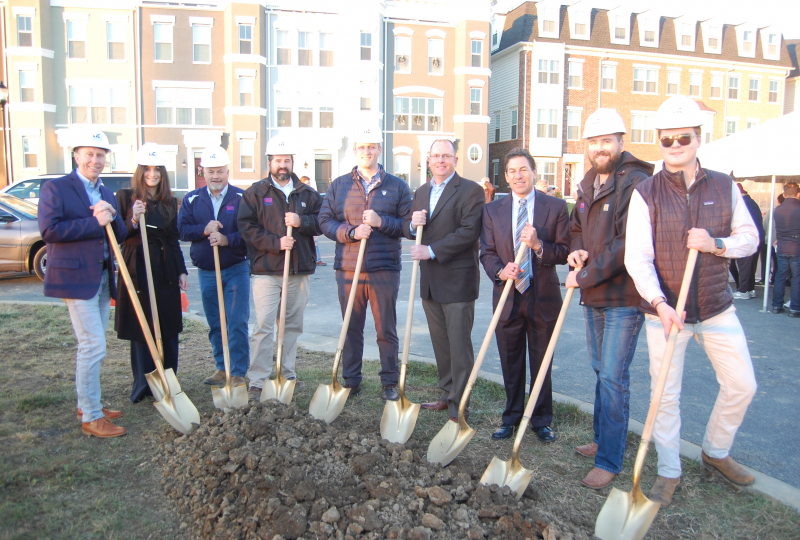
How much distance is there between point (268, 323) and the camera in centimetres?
530

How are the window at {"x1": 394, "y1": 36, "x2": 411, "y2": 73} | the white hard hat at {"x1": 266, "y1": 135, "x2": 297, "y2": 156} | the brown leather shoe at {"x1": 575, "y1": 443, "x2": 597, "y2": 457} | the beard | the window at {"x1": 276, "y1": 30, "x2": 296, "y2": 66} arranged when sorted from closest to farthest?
the beard → the brown leather shoe at {"x1": 575, "y1": 443, "x2": 597, "y2": 457} → the white hard hat at {"x1": 266, "y1": 135, "x2": 297, "y2": 156} → the window at {"x1": 276, "y1": 30, "x2": 296, "y2": 66} → the window at {"x1": 394, "y1": 36, "x2": 411, "y2": 73}

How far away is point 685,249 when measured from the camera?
3.37 meters

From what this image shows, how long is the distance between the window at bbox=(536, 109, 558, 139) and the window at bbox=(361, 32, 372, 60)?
34.9 feet

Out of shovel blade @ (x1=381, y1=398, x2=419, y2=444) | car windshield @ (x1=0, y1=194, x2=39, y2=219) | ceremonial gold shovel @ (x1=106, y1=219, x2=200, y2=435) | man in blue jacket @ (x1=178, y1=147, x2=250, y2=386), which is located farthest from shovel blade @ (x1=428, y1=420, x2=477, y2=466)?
car windshield @ (x1=0, y1=194, x2=39, y2=219)

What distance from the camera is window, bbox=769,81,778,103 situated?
39219mm

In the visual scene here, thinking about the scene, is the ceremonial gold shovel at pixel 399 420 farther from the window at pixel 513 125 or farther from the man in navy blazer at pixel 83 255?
the window at pixel 513 125

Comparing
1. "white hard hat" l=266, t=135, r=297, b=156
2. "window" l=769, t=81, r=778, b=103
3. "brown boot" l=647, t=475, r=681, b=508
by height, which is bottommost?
"brown boot" l=647, t=475, r=681, b=508

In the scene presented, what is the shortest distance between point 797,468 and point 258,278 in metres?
4.28

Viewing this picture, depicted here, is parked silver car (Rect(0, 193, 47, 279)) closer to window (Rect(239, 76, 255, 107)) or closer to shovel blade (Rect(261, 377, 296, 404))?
shovel blade (Rect(261, 377, 296, 404))

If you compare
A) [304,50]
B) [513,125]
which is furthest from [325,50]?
[513,125]

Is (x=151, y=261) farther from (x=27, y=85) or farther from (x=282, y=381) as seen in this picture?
(x=27, y=85)

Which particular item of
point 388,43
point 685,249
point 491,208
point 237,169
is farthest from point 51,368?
point 388,43

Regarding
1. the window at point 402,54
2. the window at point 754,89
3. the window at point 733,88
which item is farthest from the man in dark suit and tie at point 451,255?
the window at point 754,89

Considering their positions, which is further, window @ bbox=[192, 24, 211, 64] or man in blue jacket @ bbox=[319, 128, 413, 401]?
window @ bbox=[192, 24, 211, 64]
